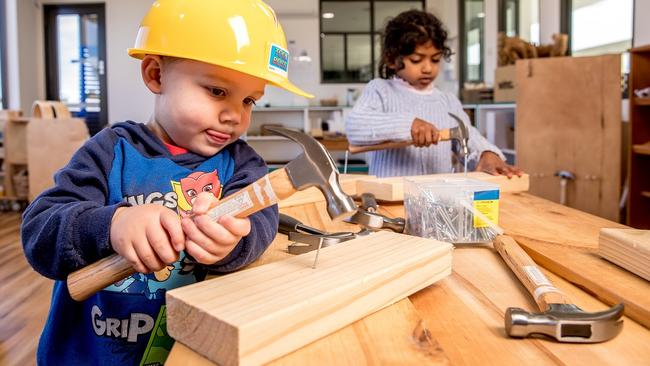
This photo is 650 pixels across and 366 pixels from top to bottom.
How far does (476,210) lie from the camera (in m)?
1.03

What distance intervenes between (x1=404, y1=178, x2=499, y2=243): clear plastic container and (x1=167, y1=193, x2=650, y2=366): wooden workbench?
34 mm

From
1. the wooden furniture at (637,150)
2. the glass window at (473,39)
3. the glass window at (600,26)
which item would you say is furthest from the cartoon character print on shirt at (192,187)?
the glass window at (473,39)

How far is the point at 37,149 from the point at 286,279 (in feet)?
18.7

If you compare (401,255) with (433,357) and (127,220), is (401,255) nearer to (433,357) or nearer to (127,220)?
(433,357)

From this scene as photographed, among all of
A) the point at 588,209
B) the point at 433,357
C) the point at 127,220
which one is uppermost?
the point at 127,220

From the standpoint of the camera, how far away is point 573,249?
0.96m

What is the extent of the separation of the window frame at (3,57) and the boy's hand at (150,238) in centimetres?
856

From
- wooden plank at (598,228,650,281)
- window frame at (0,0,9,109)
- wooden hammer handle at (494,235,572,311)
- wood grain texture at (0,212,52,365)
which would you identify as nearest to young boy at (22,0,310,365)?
wooden hammer handle at (494,235,572,311)

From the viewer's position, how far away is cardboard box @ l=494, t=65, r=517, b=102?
15.0ft

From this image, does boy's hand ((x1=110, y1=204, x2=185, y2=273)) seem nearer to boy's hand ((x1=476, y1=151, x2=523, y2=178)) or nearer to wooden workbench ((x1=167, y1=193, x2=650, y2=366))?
wooden workbench ((x1=167, y1=193, x2=650, y2=366))

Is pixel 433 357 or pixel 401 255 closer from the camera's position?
pixel 433 357

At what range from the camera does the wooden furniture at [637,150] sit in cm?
367

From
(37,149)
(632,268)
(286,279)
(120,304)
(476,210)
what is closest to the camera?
(286,279)

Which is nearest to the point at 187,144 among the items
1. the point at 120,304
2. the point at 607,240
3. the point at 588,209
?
the point at 120,304
